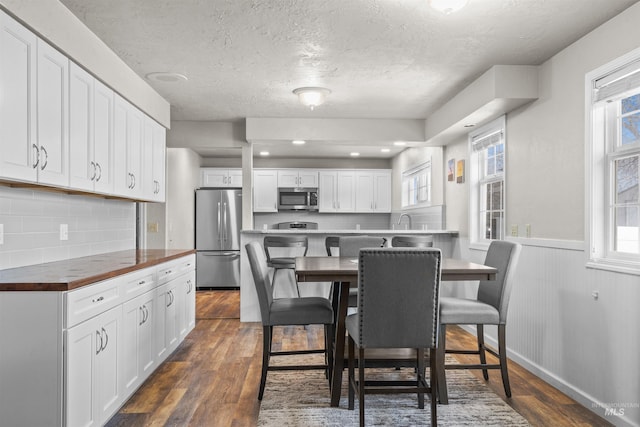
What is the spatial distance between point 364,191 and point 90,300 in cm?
665

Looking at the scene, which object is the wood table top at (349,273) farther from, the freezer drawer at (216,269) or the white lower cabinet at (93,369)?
the freezer drawer at (216,269)

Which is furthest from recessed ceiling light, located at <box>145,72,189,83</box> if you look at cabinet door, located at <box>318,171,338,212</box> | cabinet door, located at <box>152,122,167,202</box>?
cabinet door, located at <box>318,171,338,212</box>

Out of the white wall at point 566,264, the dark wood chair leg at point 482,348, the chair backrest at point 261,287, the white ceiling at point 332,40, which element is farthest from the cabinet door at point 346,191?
the chair backrest at point 261,287

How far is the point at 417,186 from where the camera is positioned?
7.06 metres

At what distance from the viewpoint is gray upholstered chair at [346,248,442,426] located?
2.47 meters

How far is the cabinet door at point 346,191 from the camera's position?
857cm

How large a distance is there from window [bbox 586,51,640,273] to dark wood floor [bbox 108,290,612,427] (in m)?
0.92

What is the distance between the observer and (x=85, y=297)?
7.29 ft

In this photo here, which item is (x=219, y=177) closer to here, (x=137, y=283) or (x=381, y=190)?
(x=381, y=190)

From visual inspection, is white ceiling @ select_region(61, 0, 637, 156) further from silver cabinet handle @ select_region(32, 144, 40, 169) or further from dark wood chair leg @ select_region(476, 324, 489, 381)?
dark wood chair leg @ select_region(476, 324, 489, 381)

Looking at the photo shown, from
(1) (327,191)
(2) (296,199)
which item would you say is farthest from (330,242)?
(1) (327,191)

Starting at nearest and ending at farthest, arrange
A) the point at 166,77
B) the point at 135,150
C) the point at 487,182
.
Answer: the point at 135,150
the point at 166,77
the point at 487,182

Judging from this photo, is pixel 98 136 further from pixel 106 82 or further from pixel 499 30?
pixel 499 30

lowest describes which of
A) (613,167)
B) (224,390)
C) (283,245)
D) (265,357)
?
(224,390)
